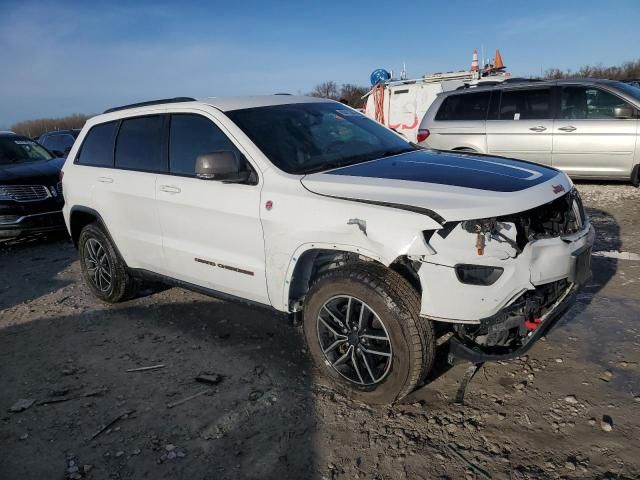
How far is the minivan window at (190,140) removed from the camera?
371 centimetres

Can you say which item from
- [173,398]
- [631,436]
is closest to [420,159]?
[631,436]

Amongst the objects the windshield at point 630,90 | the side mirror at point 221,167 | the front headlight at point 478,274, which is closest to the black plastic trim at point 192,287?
the side mirror at point 221,167

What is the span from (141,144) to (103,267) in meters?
1.36

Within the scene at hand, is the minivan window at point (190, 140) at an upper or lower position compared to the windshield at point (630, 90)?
lower

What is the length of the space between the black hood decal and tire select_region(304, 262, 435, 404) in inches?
A: 24.3

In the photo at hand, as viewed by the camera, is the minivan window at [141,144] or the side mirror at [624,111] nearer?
the minivan window at [141,144]

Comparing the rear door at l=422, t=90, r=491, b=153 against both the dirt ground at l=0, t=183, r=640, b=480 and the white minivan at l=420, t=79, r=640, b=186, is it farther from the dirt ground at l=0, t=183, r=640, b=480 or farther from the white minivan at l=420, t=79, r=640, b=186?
the dirt ground at l=0, t=183, r=640, b=480

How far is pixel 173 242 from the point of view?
402 cm

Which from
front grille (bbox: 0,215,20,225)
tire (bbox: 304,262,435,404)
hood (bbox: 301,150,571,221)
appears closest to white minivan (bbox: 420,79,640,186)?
hood (bbox: 301,150,571,221)

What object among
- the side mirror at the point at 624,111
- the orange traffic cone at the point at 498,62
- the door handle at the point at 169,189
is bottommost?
the door handle at the point at 169,189

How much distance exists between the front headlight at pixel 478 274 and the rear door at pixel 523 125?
609 cm

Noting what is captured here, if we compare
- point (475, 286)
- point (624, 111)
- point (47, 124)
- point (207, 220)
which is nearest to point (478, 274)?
point (475, 286)

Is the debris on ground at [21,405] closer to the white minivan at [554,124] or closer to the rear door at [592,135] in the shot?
the white minivan at [554,124]

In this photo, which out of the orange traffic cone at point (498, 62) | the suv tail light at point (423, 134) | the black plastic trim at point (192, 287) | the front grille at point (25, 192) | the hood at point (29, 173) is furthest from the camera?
the orange traffic cone at point (498, 62)
